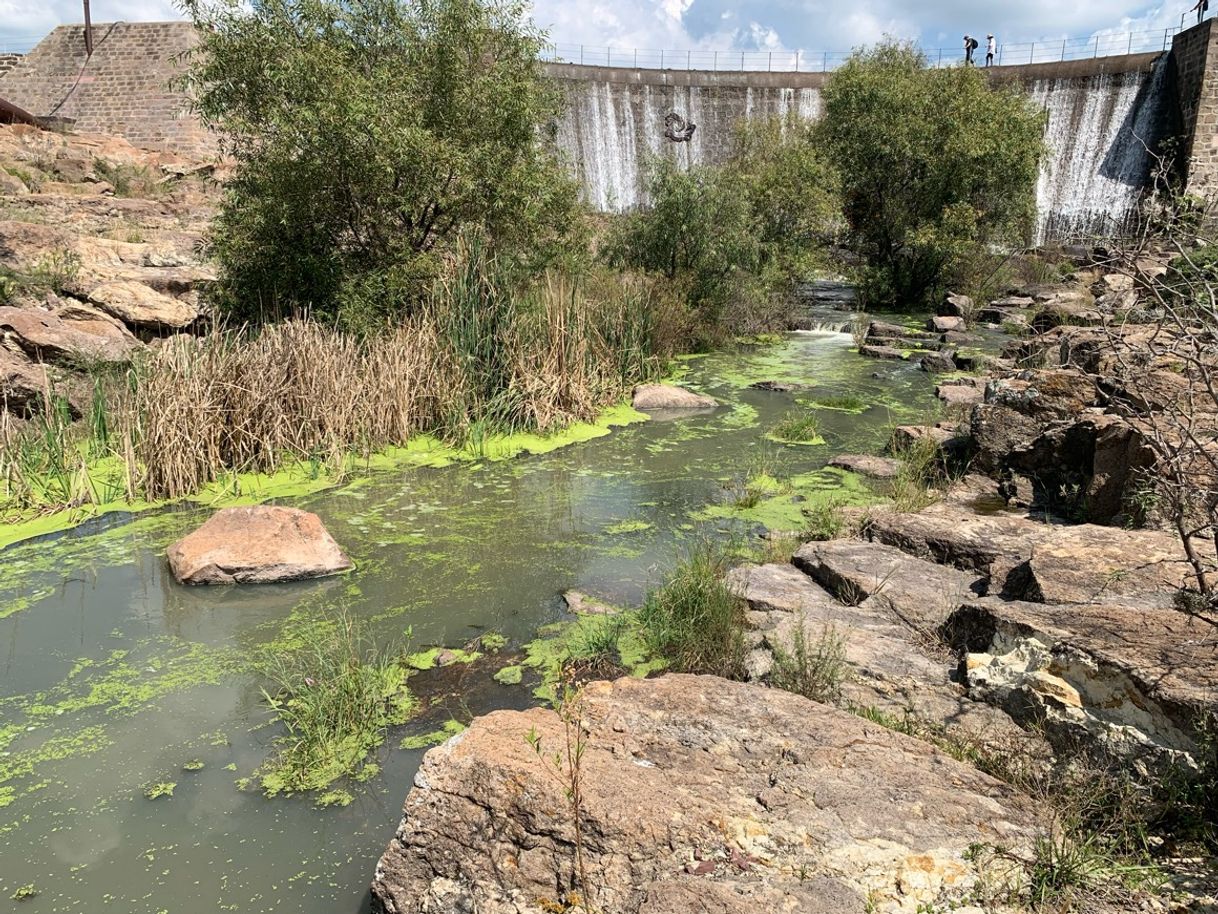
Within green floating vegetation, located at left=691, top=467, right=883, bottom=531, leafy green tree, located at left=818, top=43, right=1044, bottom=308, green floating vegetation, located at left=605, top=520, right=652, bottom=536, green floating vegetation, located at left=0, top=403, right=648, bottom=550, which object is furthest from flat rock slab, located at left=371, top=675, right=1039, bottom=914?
leafy green tree, located at left=818, top=43, right=1044, bottom=308

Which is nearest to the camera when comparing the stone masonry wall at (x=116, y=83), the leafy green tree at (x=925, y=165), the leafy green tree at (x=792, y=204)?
the leafy green tree at (x=792, y=204)

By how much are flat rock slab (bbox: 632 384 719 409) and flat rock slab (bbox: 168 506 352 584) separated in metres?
5.35

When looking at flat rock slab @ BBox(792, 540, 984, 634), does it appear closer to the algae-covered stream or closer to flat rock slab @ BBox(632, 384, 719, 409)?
the algae-covered stream

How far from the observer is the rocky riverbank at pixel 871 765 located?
2.20 m

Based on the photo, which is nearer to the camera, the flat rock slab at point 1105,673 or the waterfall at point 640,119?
the flat rock slab at point 1105,673

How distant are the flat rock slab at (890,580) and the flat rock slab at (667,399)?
204 inches

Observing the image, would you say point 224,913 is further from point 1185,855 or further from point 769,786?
point 1185,855

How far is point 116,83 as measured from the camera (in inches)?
985

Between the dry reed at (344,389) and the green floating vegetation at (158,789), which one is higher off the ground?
the dry reed at (344,389)

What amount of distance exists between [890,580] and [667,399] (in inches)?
236

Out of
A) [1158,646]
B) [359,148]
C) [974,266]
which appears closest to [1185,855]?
[1158,646]

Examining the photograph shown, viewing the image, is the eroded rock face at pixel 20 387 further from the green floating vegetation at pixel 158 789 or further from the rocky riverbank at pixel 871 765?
the rocky riverbank at pixel 871 765

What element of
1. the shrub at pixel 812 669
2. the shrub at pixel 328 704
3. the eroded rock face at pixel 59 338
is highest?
the eroded rock face at pixel 59 338

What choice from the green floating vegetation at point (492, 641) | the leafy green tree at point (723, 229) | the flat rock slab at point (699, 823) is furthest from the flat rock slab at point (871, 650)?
the leafy green tree at point (723, 229)
